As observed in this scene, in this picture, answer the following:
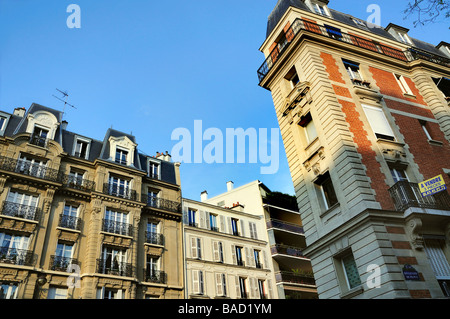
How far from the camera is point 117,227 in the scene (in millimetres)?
24656

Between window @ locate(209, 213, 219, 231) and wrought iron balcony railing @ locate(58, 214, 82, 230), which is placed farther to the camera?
window @ locate(209, 213, 219, 231)

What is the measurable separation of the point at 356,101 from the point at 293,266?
23150mm

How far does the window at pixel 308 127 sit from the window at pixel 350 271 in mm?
5623

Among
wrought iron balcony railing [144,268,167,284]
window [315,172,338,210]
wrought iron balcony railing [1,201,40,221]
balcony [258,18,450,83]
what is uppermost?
balcony [258,18,450,83]

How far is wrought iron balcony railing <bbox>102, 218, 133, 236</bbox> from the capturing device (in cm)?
2423

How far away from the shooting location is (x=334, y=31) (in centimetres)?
1991

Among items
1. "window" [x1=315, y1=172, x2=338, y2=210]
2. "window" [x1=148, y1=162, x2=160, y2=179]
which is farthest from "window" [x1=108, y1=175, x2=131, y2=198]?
"window" [x1=315, y1=172, x2=338, y2=210]

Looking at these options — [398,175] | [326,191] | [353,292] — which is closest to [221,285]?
[326,191]

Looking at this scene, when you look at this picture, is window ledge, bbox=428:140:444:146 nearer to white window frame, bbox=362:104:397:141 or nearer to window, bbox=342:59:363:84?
white window frame, bbox=362:104:397:141

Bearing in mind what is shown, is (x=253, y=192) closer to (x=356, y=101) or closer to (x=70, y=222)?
(x=70, y=222)

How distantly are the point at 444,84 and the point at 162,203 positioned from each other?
21.0 meters

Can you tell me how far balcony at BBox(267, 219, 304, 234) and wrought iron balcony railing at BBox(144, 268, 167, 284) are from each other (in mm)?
13140

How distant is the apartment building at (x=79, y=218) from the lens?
2109 centimetres
